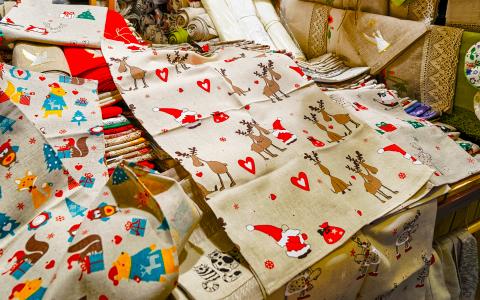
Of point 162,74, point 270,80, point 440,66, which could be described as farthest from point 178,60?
point 440,66

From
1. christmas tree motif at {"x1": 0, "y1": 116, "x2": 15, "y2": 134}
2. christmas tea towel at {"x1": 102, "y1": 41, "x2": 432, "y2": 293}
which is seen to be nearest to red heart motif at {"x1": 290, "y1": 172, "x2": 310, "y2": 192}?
christmas tea towel at {"x1": 102, "y1": 41, "x2": 432, "y2": 293}

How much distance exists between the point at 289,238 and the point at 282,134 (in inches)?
18.4

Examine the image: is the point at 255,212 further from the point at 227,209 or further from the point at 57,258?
the point at 57,258

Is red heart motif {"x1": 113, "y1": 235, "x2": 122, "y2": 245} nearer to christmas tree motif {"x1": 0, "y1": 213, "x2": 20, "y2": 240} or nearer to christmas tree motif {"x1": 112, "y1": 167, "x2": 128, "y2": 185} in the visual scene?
christmas tree motif {"x1": 112, "y1": 167, "x2": 128, "y2": 185}

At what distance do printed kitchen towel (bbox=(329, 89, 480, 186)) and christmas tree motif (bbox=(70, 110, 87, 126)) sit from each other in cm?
105

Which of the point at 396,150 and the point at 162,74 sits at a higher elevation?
the point at 162,74

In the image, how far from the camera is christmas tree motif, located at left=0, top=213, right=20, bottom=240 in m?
1.05

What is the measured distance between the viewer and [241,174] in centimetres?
126

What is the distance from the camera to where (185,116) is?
146cm

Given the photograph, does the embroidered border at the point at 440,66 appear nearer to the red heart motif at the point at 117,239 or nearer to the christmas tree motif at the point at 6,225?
the red heart motif at the point at 117,239

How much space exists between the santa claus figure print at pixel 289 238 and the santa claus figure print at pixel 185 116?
0.48m

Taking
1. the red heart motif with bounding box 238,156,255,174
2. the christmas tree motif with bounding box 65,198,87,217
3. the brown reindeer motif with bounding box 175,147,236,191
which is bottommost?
the red heart motif with bounding box 238,156,255,174

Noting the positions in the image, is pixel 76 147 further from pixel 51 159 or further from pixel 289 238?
pixel 289 238

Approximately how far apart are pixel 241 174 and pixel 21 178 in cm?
64
